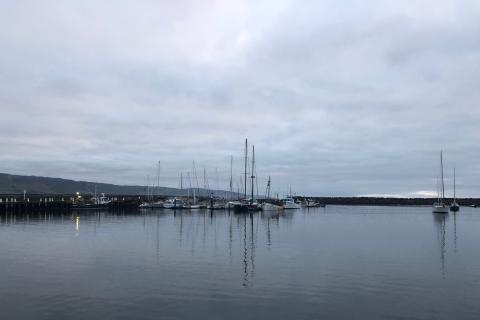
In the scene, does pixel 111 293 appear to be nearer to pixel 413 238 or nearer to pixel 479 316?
pixel 479 316

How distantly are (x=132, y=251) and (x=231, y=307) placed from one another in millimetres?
21124

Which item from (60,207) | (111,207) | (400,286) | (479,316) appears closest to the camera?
(479,316)

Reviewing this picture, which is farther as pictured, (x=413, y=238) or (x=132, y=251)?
(x=413, y=238)

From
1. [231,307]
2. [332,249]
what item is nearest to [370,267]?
[332,249]

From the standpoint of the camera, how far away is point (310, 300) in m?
23.7

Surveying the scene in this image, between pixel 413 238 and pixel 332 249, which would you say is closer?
pixel 332 249

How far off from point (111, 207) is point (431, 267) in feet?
416

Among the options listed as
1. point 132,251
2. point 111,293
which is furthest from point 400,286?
point 132,251

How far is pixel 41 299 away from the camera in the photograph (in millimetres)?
23344

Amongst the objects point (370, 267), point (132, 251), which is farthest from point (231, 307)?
point (132, 251)

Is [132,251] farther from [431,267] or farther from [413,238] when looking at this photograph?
[413,238]

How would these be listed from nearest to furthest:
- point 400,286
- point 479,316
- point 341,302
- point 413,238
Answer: point 479,316, point 341,302, point 400,286, point 413,238

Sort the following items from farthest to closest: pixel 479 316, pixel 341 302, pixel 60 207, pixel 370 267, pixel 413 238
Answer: pixel 60 207 → pixel 413 238 → pixel 370 267 → pixel 341 302 → pixel 479 316

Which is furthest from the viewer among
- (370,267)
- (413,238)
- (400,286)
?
(413,238)
